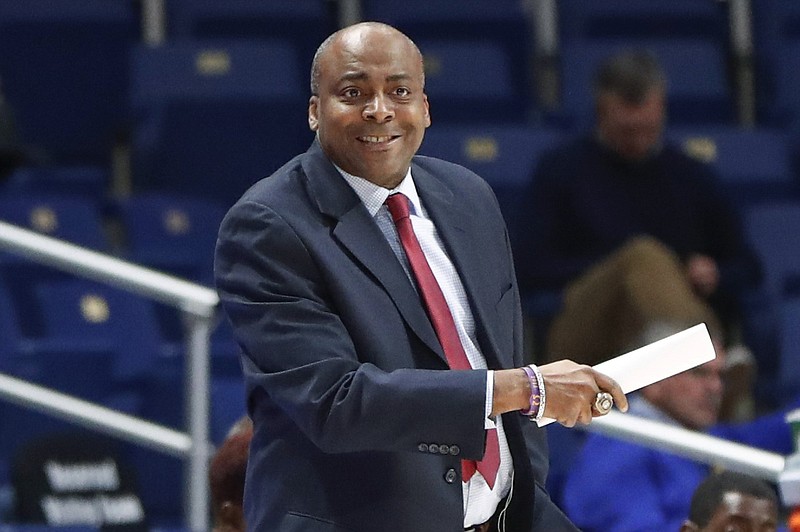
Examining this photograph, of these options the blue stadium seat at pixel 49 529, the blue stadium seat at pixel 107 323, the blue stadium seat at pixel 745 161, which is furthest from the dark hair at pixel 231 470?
the blue stadium seat at pixel 745 161

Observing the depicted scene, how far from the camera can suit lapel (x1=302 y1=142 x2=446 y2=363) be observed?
2207 mm

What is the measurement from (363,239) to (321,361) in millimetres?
194

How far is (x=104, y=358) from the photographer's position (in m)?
4.68

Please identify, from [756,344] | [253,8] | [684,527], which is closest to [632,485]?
[684,527]

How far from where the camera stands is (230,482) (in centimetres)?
307

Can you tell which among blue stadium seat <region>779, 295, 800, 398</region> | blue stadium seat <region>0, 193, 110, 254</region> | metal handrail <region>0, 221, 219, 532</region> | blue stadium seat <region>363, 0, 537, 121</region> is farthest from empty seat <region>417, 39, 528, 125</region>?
metal handrail <region>0, 221, 219, 532</region>

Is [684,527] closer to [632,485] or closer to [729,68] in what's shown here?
[632,485]

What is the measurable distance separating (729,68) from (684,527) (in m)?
3.70

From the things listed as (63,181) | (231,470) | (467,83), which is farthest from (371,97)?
(467,83)

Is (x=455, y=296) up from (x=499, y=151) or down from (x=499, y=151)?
up

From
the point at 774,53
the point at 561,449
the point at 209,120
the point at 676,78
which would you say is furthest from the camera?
the point at 774,53

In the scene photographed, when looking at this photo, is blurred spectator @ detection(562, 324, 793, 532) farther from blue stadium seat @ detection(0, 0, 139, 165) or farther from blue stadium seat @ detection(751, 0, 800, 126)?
blue stadium seat @ detection(0, 0, 139, 165)

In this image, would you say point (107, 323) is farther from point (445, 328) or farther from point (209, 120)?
point (445, 328)

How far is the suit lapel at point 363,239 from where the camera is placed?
2.21m
